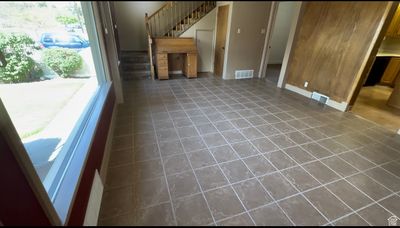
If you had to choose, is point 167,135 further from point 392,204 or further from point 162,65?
point 162,65

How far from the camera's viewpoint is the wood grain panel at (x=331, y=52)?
2.46m

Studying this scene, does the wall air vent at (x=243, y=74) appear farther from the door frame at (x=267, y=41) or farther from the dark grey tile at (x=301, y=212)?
the dark grey tile at (x=301, y=212)

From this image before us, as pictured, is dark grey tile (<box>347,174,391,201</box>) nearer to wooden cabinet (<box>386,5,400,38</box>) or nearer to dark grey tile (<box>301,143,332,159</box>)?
dark grey tile (<box>301,143,332,159</box>)

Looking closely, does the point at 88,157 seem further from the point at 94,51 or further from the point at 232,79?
the point at 232,79

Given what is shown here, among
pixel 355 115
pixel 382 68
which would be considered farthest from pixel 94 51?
pixel 382 68

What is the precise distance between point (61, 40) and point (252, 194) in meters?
1.92

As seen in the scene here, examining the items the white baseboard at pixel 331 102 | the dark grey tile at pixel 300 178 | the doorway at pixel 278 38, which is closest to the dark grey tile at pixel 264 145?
the dark grey tile at pixel 300 178

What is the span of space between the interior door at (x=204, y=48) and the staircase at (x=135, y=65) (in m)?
1.52

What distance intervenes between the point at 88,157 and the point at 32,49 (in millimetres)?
778

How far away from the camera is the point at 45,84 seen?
1427 mm

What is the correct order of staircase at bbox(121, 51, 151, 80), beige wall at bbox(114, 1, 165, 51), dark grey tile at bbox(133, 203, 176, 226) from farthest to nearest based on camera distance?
staircase at bbox(121, 51, 151, 80)
dark grey tile at bbox(133, 203, 176, 226)
beige wall at bbox(114, 1, 165, 51)

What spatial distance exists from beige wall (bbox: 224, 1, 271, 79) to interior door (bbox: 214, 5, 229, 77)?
264 millimetres

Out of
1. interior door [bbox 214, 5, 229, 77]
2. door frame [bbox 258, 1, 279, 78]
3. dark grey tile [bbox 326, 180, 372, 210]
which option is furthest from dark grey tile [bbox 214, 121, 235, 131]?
door frame [bbox 258, 1, 279, 78]

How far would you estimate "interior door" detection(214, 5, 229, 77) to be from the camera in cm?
450
